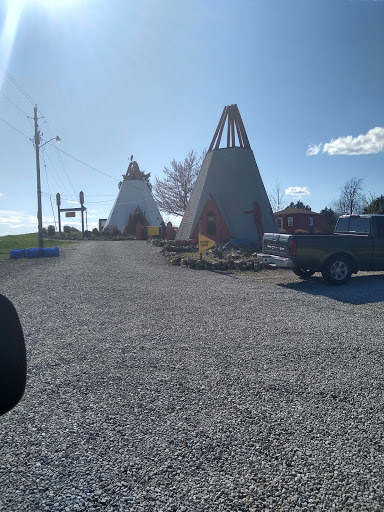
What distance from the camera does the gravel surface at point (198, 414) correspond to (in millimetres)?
2559

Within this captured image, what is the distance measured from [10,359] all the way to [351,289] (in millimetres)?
10303

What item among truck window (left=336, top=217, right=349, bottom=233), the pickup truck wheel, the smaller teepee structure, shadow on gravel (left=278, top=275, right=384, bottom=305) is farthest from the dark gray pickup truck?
the smaller teepee structure

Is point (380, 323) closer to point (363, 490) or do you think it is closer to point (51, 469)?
point (363, 490)

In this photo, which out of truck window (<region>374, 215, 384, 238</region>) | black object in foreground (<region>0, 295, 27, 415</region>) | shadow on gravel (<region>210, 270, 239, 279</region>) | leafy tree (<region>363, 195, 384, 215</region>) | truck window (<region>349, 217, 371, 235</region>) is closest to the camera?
black object in foreground (<region>0, 295, 27, 415</region>)

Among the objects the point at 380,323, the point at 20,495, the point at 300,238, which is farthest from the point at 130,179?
the point at 20,495

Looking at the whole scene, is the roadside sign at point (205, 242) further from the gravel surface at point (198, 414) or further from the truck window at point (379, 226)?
the gravel surface at point (198, 414)

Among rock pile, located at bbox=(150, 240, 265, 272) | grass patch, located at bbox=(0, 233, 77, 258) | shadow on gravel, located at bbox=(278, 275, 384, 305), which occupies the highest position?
grass patch, located at bbox=(0, 233, 77, 258)

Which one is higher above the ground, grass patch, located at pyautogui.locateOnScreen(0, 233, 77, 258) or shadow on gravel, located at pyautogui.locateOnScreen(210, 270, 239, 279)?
grass patch, located at pyautogui.locateOnScreen(0, 233, 77, 258)

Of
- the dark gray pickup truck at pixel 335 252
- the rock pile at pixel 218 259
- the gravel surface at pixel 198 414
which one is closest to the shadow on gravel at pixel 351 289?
the dark gray pickup truck at pixel 335 252

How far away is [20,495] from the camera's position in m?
2.51

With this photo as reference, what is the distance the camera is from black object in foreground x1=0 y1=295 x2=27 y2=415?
4.99 feet

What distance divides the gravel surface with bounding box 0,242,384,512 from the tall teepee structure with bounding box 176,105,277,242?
18026 millimetres

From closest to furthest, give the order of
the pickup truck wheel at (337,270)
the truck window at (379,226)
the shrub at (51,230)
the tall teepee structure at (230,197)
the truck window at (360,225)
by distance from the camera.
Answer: the pickup truck wheel at (337,270) < the truck window at (379,226) < the truck window at (360,225) < the tall teepee structure at (230,197) < the shrub at (51,230)

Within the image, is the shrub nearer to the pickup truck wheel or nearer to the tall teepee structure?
the tall teepee structure
